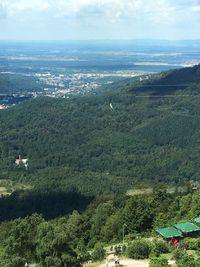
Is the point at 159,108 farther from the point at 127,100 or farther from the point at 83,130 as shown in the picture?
the point at 83,130

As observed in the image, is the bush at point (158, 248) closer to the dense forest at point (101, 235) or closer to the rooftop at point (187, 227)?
the dense forest at point (101, 235)

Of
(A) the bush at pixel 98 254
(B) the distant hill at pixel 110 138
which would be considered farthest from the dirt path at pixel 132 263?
(B) the distant hill at pixel 110 138

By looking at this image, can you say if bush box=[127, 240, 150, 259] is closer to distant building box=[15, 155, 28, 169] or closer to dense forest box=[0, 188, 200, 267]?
dense forest box=[0, 188, 200, 267]

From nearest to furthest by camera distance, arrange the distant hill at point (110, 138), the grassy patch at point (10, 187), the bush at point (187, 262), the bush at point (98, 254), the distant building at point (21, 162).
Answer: the bush at point (187, 262) → the bush at point (98, 254) → the grassy patch at point (10, 187) → the distant hill at point (110, 138) → the distant building at point (21, 162)

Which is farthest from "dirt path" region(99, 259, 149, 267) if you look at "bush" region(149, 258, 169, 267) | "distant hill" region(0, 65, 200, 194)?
"distant hill" region(0, 65, 200, 194)

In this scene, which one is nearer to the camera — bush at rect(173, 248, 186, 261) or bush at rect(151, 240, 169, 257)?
bush at rect(173, 248, 186, 261)

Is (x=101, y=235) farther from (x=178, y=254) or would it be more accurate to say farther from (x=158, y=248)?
(x=178, y=254)
